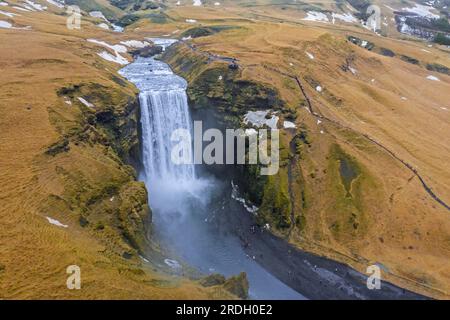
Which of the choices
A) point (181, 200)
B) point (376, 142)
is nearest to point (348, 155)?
point (376, 142)

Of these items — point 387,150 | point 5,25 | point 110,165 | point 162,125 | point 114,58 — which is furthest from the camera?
point 5,25

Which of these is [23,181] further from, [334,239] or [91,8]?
[91,8]

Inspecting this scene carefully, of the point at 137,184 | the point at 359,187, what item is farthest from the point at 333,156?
the point at 137,184

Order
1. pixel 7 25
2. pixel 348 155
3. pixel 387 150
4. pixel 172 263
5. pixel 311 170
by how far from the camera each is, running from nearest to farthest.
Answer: pixel 172 263, pixel 311 170, pixel 348 155, pixel 387 150, pixel 7 25

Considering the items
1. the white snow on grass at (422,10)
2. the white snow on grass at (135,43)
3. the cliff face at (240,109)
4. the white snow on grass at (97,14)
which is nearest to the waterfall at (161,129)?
the cliff face at (240,109)

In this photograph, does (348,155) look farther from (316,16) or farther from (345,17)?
(345,17)
